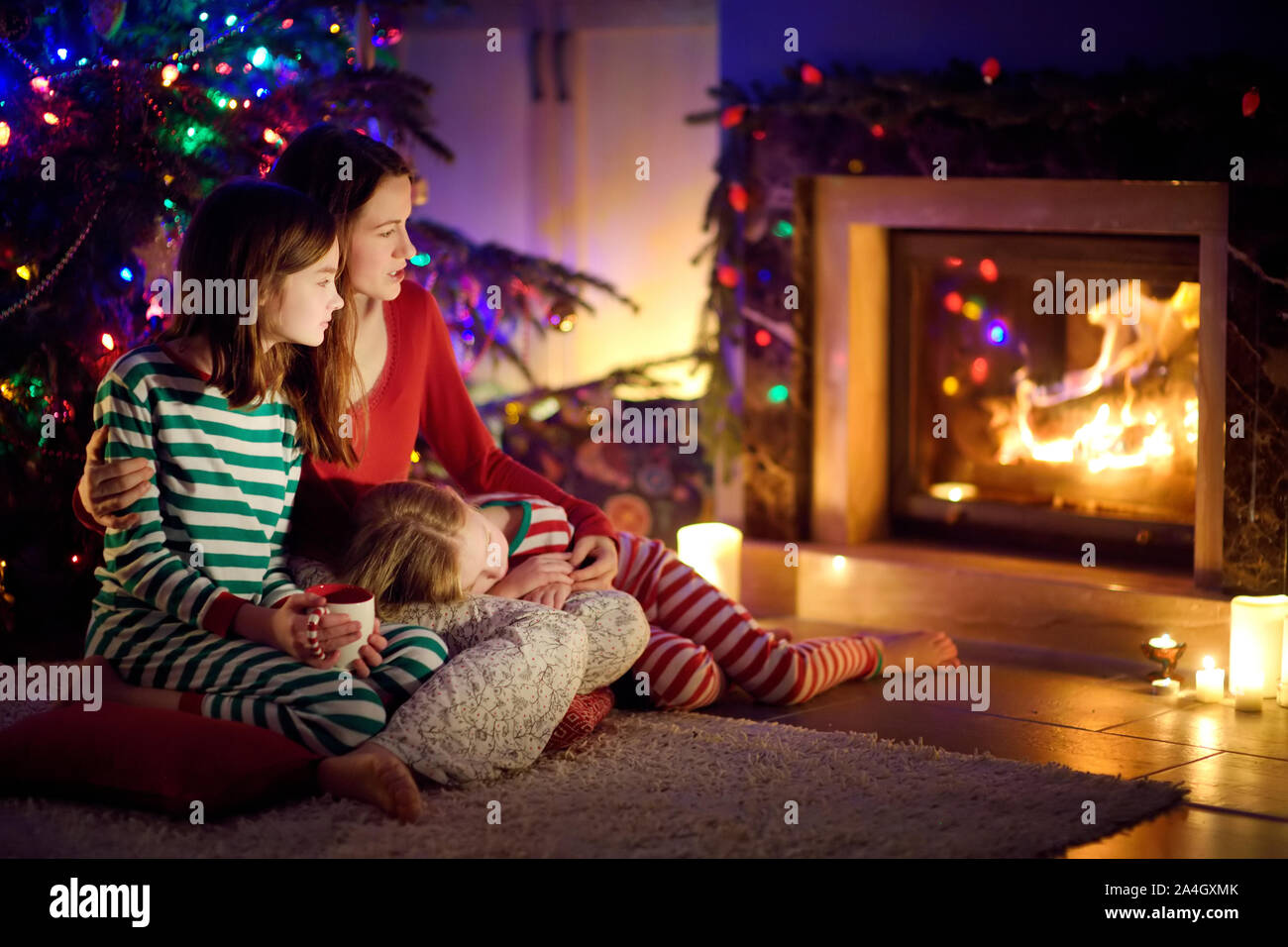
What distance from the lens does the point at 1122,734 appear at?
118 inches

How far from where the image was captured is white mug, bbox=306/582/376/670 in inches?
96.4

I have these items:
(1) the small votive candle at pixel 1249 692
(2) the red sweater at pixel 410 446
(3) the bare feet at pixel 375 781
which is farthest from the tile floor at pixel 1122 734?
(3) the bare feet at pixel 375 781

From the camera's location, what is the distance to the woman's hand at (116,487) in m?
2.50

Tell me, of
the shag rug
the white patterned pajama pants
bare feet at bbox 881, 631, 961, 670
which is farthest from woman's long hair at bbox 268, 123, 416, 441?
bare feet at bbox 881, 631, 961, 670

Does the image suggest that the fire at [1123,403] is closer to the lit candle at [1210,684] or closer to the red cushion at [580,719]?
the lit candle at [1210,684]

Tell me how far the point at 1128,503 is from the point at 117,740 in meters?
2.44

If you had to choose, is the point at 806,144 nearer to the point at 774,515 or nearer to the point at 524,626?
the point at 774,515

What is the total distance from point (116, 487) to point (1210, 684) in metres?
2.09

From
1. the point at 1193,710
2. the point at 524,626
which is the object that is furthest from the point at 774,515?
the point at 524,626

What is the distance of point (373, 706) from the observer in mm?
2488

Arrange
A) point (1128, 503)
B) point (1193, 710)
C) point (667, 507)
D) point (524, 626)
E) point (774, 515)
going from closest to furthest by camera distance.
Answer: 1. point (524, 626)
2. point (1193, 710)
3. point (1128, 503)
4. point (774, 515)
5. point (667, 507)

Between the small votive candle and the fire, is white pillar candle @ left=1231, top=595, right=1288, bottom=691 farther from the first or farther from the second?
the fire

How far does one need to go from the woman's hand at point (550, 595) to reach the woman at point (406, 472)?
0.17ft
